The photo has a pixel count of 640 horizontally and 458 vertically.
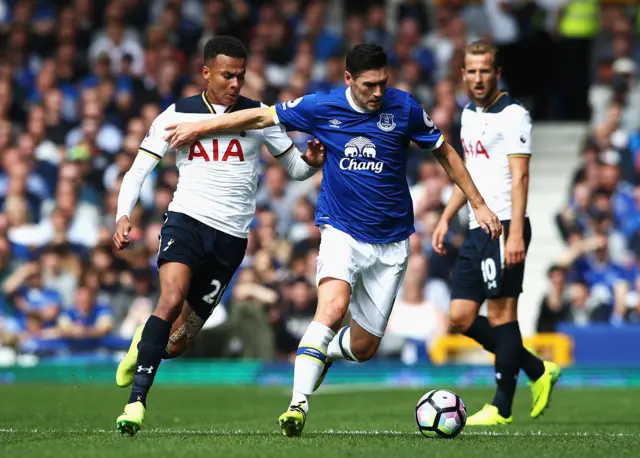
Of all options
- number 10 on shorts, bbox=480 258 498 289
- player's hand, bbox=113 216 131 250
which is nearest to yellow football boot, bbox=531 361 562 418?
number 10 on shorts, bbox=480 258 498 289

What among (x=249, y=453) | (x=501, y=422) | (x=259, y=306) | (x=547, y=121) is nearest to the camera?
(x=249, y=453)

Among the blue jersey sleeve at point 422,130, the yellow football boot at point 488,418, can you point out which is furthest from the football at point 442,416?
the blue jersey sleeve at point 422,130

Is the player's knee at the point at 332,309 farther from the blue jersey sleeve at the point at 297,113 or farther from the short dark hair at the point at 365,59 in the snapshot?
the short dark hair at the point at 365,59

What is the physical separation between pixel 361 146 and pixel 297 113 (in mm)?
473

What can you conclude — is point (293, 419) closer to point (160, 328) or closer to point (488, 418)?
point (160, 328)

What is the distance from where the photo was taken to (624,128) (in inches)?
774

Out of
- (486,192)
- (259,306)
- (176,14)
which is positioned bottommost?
(259,306)

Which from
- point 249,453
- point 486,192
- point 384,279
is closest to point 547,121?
point 486,192

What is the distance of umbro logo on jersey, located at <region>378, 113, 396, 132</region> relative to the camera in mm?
8719

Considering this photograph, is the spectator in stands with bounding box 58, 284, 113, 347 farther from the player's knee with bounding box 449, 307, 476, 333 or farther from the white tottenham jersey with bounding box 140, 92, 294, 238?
the white tottenham jersey with bounding box 140, 92, 294, 238

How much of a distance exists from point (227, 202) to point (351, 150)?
37.0 inches

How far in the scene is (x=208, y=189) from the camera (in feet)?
29.5

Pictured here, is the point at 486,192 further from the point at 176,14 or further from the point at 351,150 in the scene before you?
the point at 176,14

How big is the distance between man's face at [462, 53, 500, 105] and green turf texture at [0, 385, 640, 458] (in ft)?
8.31
